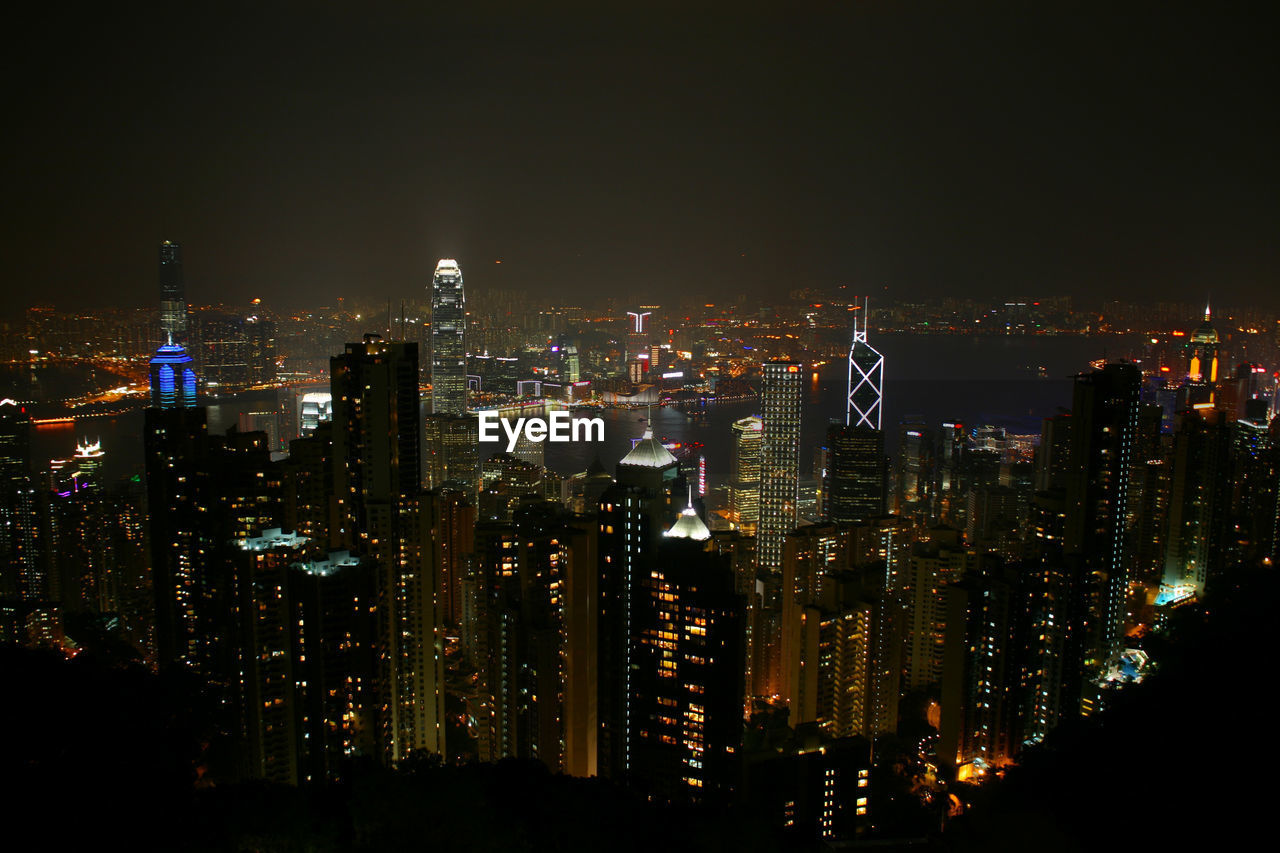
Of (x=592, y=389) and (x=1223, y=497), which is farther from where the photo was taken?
(x=592, y=389)

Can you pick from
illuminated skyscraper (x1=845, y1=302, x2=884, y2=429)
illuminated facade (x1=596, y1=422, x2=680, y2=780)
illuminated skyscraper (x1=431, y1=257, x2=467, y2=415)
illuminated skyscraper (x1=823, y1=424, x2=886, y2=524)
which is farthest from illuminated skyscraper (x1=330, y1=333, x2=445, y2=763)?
illuminated skyscraper (x1=845, y1=302, x2=884, y2=429)

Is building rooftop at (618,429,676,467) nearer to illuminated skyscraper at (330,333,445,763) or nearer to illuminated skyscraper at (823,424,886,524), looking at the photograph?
illuminated skyscraper at (330,333,445,763)

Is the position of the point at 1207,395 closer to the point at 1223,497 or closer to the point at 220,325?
the point at 1223,497

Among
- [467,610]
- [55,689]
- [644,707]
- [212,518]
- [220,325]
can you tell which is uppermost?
[220,325]

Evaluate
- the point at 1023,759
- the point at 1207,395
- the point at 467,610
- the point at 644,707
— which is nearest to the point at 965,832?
the point at 1023,759

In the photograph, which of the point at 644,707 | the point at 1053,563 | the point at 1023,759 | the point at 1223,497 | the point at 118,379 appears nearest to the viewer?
the point at 1023,759

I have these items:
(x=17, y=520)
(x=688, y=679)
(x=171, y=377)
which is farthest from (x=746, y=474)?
(x=17, y=520)

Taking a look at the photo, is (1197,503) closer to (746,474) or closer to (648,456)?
(746,474)

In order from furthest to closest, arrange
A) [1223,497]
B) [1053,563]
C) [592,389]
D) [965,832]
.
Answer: [592,389] < [1223,497] < [1053,563] < [965,832]
